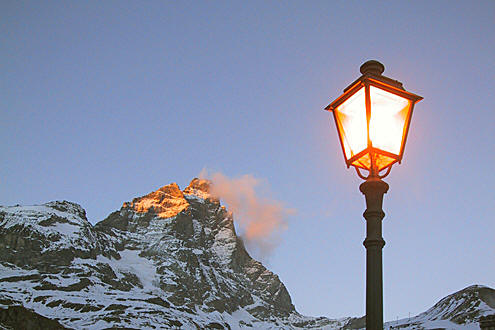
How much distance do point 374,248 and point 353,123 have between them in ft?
4.68

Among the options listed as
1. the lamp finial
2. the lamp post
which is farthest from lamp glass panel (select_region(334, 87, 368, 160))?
the lamp finial

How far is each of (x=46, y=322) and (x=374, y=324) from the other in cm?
15528

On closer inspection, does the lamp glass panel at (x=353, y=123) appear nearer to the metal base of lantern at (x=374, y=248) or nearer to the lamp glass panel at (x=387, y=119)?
the lamp glass panel at (x=387, y=119)

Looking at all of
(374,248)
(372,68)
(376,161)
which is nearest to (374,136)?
(376,161)

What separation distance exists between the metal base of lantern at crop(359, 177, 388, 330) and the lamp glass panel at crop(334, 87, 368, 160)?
1.48ft

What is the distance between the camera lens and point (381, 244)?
6605mm

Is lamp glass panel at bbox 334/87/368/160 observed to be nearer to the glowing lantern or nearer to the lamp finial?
the glowing lantern

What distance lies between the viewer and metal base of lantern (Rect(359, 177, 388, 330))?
20.6 feet

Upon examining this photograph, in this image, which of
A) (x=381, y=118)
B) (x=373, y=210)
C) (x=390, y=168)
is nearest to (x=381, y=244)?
(x=373, y=210)

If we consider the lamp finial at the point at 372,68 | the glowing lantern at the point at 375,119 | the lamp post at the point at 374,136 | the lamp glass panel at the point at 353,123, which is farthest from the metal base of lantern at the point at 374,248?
the lamp finial at the point at 372,68

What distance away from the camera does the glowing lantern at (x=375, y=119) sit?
653 centimetres

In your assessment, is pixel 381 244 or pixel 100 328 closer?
pixel 381 244

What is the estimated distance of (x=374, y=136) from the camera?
6.53 meters

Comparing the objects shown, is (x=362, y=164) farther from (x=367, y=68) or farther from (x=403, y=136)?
(x=367, y=68)
